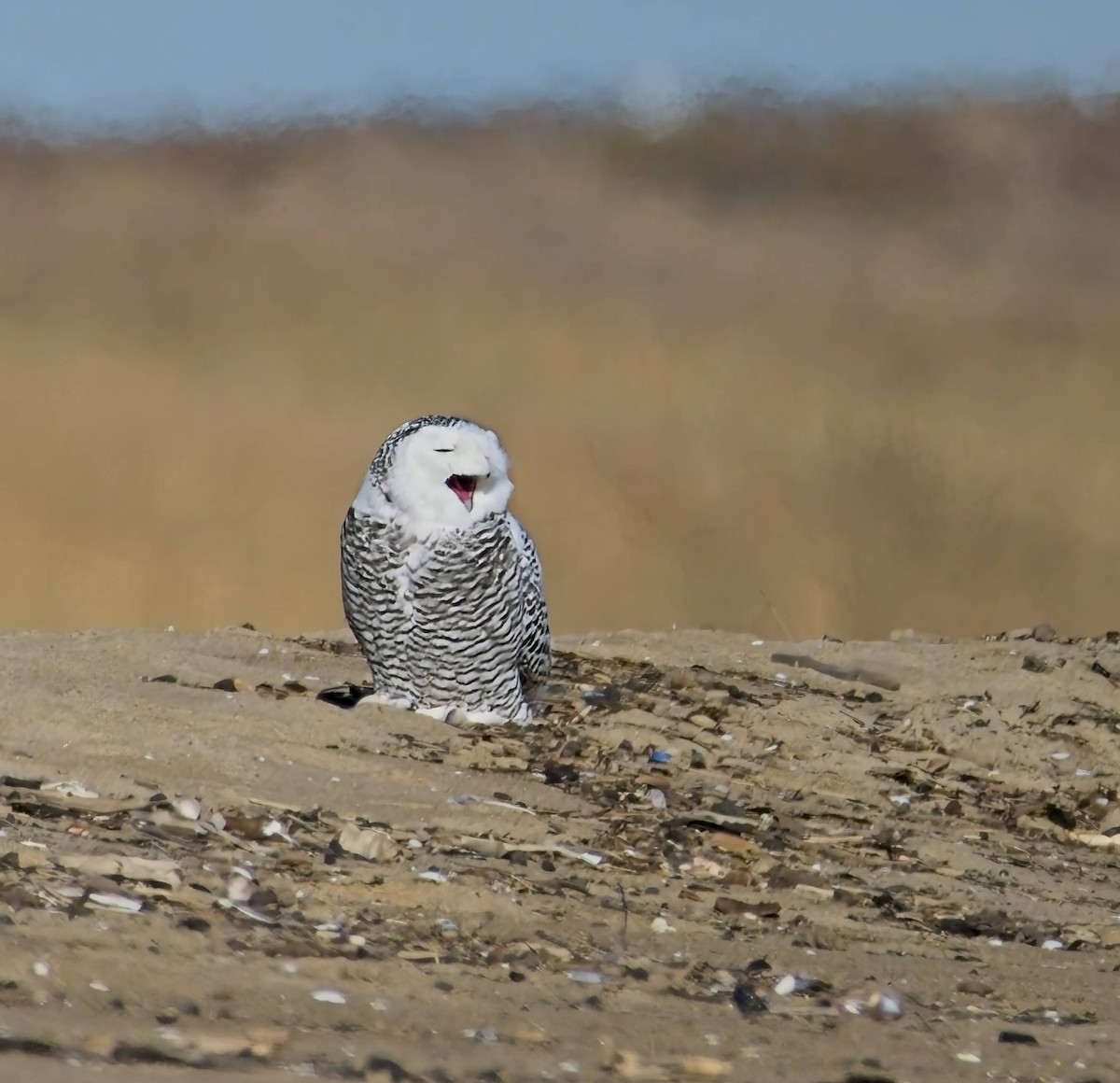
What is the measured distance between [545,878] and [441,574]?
4.50 feet

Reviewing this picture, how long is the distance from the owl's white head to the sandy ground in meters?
0.63

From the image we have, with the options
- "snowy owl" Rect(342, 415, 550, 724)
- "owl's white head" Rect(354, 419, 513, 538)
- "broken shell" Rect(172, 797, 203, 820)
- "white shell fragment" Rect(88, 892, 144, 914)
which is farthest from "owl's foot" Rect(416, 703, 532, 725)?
"white shell fragment" Rect(88, 892, 144, 914)

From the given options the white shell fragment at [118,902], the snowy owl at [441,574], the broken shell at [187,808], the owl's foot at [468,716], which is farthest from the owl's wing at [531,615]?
the white shell fragment at [118,902]

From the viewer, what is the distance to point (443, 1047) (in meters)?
2.61

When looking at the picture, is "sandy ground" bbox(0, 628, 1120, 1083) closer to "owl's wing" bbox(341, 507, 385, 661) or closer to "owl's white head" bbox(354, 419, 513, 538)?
"owl's wing" bbox(341, 507, 385, 661)

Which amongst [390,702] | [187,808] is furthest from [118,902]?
[390,702]

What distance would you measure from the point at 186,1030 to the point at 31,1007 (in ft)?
0.75

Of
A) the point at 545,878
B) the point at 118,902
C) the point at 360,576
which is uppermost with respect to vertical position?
the point at 360,576

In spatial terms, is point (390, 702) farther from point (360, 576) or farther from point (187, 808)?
point (187, 808)

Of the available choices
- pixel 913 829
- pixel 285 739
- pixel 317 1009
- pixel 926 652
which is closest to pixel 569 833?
pixel 285 739

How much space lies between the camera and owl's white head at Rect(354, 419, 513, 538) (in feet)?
16.0

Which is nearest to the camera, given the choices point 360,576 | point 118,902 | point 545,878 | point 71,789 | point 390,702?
point 118,902

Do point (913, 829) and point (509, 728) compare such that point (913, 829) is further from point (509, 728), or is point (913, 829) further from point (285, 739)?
point (285, 739)

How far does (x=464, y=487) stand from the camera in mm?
4941
